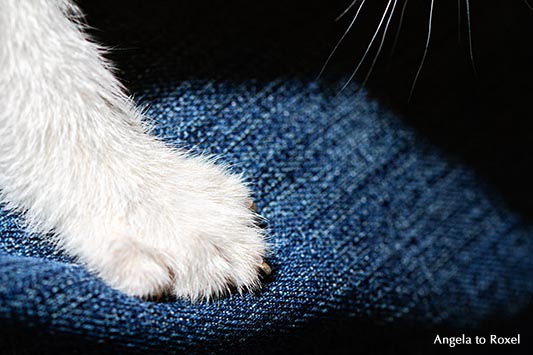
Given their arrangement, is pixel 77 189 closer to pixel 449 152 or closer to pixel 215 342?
pixel 215 342

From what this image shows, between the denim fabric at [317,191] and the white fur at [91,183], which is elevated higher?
the denim fabric at [317,191]

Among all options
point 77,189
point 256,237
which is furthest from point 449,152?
point 77,189

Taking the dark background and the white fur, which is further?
the dark background

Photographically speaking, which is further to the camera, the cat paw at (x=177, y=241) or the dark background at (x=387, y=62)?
the dark background at (x=387, y=62)

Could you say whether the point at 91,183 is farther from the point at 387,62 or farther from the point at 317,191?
the point at 387,62

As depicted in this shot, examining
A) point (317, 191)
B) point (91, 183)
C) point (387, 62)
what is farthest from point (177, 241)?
point (387, 62)
